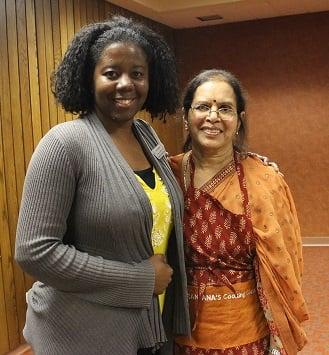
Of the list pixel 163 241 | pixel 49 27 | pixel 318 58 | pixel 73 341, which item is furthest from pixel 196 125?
pixel 318 58

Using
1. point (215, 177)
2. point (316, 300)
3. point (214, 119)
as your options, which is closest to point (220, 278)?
point (215, 177)

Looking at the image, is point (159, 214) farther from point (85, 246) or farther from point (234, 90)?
point (234, 90)

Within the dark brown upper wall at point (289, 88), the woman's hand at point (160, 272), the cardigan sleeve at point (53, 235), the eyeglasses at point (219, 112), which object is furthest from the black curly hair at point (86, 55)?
the dark brown upper wall at point (289, 88)

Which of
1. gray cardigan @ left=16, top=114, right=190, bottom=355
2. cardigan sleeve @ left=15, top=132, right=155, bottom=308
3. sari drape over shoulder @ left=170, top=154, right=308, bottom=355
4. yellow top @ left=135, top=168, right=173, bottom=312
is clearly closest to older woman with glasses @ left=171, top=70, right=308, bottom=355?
sari drape over shoulder @ left=170, top=154, right=308, bottom=355

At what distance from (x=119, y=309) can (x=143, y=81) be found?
61 cm

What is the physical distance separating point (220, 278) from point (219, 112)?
0.56 meters

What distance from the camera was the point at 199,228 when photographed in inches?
64.7

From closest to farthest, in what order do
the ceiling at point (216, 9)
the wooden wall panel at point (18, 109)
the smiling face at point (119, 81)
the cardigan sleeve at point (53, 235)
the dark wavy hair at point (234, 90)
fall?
1. the cardigan sleeve at point (53, 235)
2. the smiling face at point (119, 81)
3. the dark wavy hair at point (234, 90)
4. the wooden wall panel at point (18, 109)
5. the ceiling at point (216, 9)

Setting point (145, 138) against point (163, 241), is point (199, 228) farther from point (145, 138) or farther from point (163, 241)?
point (145, 138)

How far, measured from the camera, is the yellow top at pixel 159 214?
137 cm

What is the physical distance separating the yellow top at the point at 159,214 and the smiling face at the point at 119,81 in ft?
→ 0.64

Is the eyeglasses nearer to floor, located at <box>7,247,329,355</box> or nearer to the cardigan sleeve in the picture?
the cardigan sleeve

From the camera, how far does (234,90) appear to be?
1.77m

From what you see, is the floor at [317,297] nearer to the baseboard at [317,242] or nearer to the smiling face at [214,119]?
→ the baseboard at [317,242]
